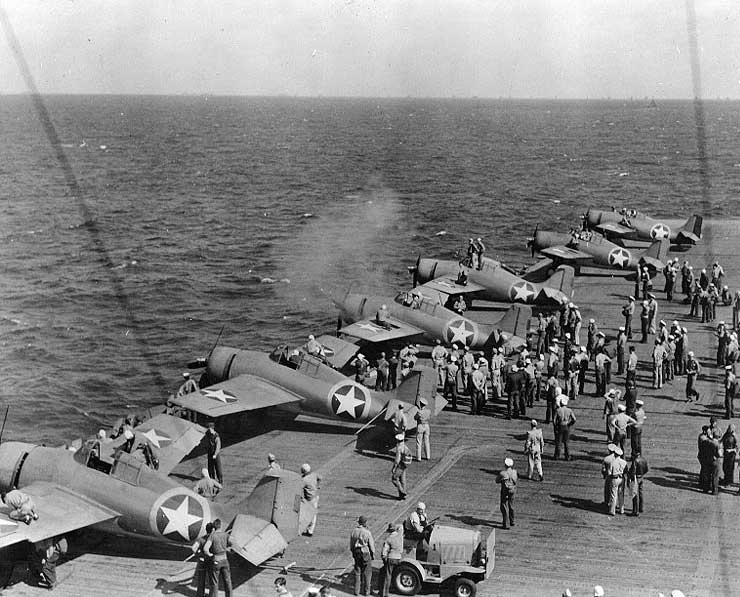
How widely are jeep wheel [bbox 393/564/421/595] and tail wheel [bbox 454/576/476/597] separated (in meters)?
0.71

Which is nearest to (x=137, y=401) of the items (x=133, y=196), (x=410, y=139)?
(x=133, y=196)

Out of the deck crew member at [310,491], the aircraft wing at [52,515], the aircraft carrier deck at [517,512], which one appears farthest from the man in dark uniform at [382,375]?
the aircraft wing at [52,515]

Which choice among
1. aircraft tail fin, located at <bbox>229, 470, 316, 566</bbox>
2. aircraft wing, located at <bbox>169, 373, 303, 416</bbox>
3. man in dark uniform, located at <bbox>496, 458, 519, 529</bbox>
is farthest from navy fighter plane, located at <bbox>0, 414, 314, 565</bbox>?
aircraft wing, located at <bbox>169, 373, 303, 416</bbox>

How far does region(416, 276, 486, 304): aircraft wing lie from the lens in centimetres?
3791

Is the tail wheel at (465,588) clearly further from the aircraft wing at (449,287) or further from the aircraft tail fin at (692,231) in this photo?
Answer: the aircraft tail fin at (692,231)

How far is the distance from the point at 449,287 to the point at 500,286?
2.17m

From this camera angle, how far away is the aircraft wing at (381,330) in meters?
Result: 31.2

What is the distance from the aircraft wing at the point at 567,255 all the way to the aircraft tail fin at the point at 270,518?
2944 cm

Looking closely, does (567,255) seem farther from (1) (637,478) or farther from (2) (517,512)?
(2) (517,512)

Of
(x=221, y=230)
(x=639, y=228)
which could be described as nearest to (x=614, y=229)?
(x=639, y=228)

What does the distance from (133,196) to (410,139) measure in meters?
94.7

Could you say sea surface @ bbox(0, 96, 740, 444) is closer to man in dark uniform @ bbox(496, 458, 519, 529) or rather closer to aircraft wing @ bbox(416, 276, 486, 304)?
aircraft wing @ bbox(416, 276, 486, 304)

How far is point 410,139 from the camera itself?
180 m

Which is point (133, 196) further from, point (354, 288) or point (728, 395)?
point (728, 395)
